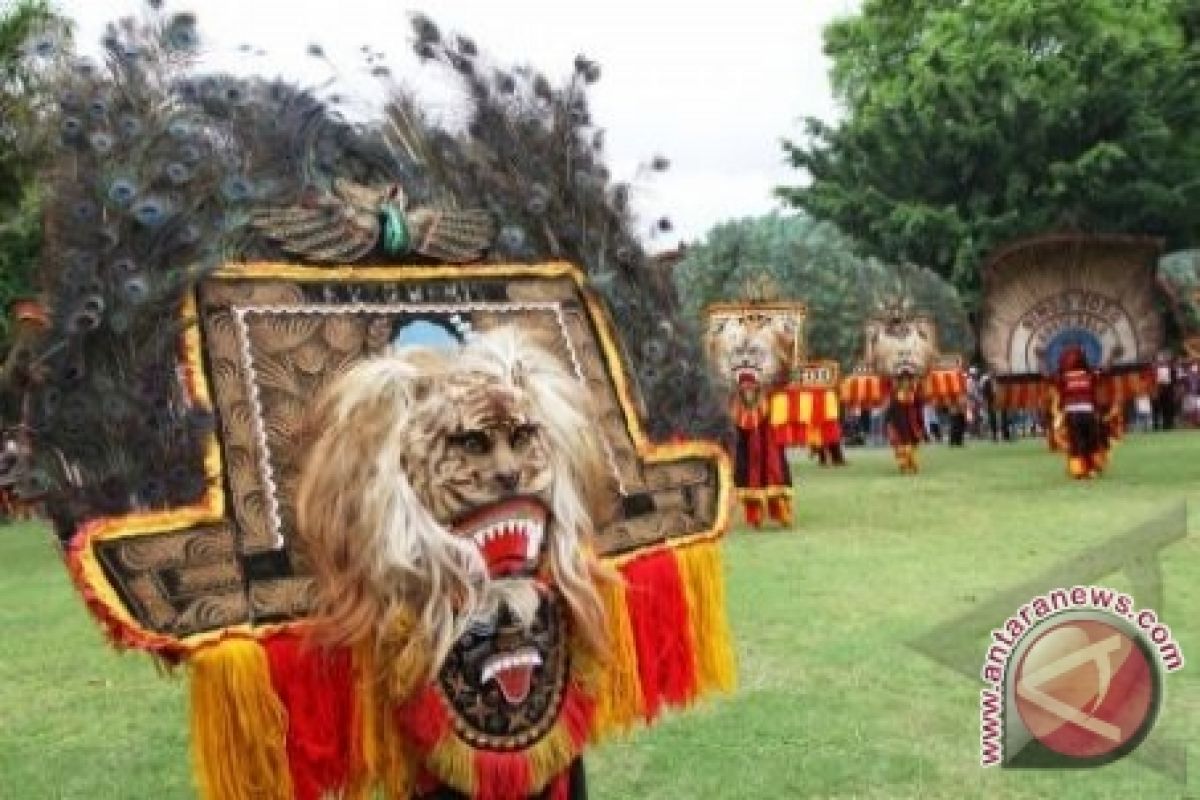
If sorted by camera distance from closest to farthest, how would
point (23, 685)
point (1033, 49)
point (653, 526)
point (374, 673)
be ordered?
point (374, 673), point (653, 526), point (23, 685), point (1033, 49)

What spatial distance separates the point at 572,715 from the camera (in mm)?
3004

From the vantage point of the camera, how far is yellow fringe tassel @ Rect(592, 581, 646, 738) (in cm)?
320

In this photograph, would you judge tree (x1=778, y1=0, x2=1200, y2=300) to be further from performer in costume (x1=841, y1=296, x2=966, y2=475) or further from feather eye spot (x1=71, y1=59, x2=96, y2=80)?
feather eye spot (x1=71, y1=59, x2=96, y2=80)

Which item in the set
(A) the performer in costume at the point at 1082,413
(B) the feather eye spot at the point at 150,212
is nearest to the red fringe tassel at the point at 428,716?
(B) the feather eye spot at the point at 150,212

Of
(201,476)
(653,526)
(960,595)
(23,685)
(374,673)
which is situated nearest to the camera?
(374,673)

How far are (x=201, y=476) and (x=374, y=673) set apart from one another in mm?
542

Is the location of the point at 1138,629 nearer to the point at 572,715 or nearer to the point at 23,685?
the point at 572,715

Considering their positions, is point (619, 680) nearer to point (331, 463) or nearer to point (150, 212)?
point (331, 463)

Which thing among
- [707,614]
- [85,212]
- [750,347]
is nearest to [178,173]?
[85,212]

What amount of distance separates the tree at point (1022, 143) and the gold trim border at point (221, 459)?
21.6 m

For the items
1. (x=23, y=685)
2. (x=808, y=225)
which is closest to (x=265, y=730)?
(x=23, y=685)

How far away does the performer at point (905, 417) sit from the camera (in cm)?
1670

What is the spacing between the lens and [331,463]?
9.15 feet

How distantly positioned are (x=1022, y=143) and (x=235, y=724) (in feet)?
79.4
